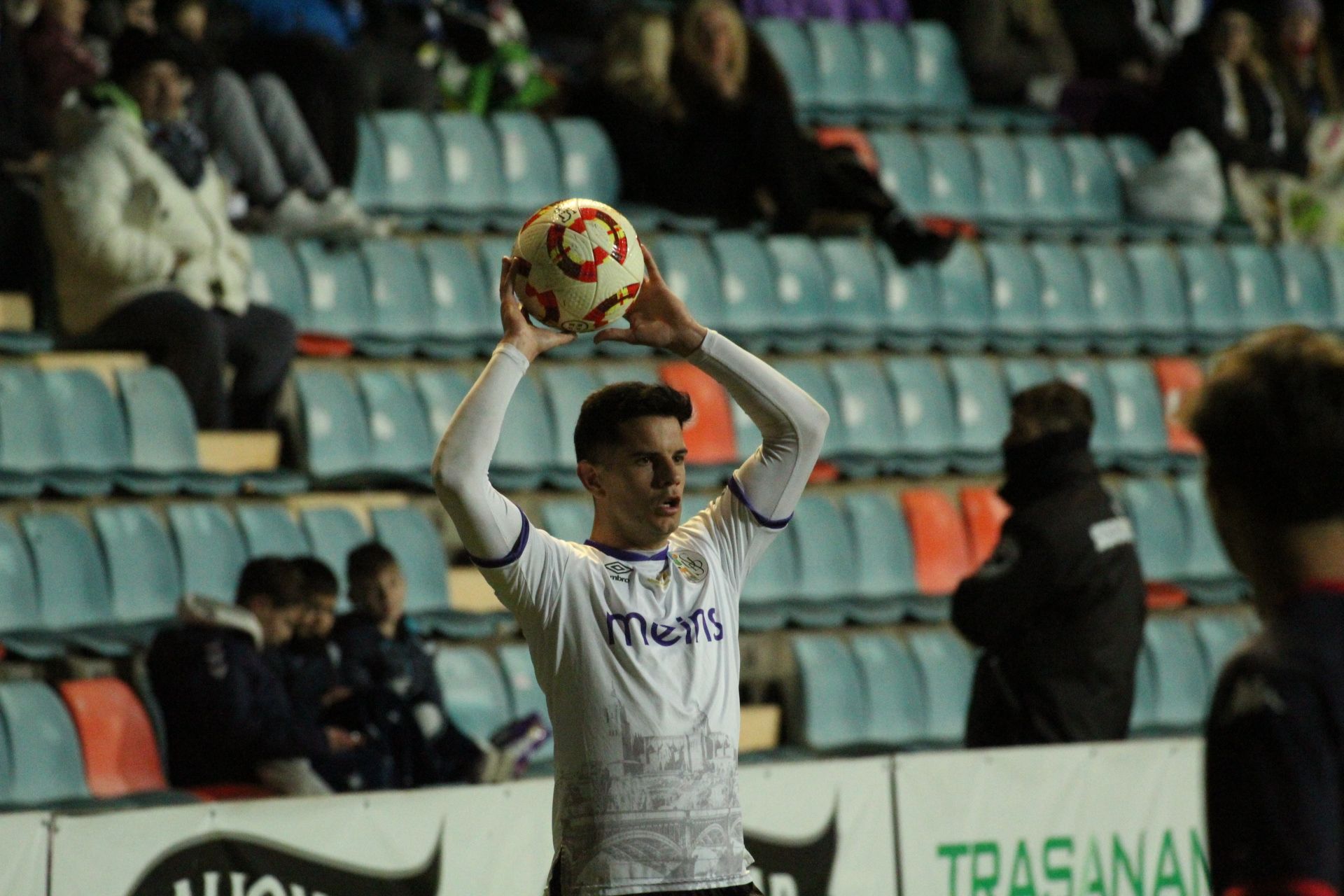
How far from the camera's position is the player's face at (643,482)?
3426 millimetres

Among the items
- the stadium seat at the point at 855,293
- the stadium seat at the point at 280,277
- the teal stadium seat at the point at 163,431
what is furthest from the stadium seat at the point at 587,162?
the teal stadium seat at the point at 163,431

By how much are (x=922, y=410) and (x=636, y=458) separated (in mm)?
5352

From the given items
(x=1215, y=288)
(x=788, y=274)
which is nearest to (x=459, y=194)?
(x=788, y=274)

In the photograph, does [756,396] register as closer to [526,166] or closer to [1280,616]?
[1280,616]

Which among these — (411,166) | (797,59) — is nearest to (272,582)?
(411,166)

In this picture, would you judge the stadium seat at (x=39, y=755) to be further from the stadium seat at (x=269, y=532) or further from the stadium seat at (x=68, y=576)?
the stadium seat at (x=269, y=532)

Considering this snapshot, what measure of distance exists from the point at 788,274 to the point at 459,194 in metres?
1.60

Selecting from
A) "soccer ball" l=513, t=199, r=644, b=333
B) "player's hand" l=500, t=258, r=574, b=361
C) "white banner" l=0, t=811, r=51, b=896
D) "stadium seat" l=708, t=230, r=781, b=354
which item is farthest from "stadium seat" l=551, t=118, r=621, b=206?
"player's hand" l=500, t=258, r=574, b=361

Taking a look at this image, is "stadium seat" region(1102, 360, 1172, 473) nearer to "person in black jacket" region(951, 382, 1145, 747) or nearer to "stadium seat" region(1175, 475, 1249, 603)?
"stadium seat" region(1175, 475, 1249, 603)

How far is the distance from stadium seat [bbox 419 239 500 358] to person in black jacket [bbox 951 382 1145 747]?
323cm

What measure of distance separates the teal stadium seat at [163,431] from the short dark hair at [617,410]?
11.8ft

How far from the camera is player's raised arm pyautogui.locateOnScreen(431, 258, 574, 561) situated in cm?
321

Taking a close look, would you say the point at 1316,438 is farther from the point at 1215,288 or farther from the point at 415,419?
the point at 1215,288

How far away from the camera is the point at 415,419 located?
295 inches
